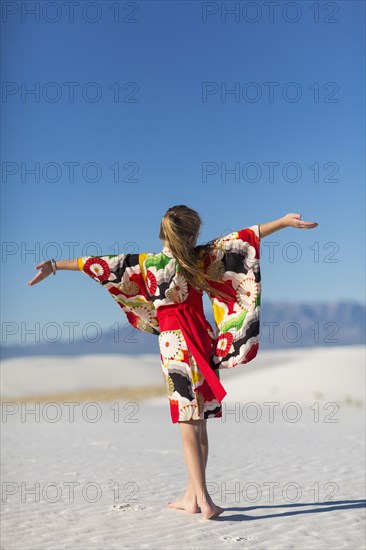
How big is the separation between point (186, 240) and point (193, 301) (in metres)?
0.43

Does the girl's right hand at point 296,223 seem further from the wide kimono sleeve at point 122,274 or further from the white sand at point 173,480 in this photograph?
the white sand at point 173,480

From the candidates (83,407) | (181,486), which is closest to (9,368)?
(83,407)

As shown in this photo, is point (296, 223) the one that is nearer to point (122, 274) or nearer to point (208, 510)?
point (122, 274)

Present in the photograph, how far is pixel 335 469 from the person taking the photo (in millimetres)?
7992

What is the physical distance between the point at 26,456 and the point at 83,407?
820 cm

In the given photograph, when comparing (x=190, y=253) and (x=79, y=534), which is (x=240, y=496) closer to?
(x=79, y=534)

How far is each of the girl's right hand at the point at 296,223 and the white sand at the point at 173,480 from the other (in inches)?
78.3

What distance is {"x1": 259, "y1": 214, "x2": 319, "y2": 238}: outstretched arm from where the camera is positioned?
5.19 meters

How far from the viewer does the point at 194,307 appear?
5.50 m

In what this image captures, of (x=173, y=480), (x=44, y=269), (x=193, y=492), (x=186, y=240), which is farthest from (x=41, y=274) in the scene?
(x=173, y=480)

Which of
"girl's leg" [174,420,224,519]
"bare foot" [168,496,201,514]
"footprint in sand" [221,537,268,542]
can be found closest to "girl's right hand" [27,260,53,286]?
"girl's leg" [174,420,224,519]

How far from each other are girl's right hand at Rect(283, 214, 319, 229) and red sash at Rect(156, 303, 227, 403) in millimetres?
873

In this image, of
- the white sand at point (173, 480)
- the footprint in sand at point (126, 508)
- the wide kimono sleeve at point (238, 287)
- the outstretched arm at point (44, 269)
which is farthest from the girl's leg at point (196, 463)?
the outstretched arm at point (44, 269)

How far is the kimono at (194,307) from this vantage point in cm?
538
